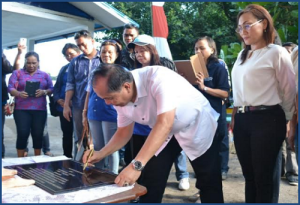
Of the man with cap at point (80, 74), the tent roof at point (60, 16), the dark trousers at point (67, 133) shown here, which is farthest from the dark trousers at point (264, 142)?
the tent roof at point (60, 16)

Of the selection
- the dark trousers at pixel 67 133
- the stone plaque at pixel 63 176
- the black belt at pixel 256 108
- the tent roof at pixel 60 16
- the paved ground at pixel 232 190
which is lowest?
the paved ground at pixel 232 190

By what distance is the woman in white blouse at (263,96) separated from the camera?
6.40ft

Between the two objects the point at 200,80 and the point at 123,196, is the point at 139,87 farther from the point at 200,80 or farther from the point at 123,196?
the point at 200,80

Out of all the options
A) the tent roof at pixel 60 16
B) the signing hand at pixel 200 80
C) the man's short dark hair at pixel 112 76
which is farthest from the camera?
the tent roof at pixel 60 16

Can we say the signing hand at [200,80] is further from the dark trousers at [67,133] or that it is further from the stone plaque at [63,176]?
the dark trousers at [67,133]

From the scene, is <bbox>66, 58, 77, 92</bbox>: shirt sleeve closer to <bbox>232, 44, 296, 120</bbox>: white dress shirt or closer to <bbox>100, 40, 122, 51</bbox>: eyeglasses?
<bbox>100, 40, 122, 51</bbox>: eyeglasses

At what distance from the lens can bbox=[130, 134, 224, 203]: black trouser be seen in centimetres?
195

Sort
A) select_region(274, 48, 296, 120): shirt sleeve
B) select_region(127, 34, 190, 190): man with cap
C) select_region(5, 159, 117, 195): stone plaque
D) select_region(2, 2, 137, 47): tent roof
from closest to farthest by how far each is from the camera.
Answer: select_region(5, 159, 117, 195): stone plaque
select_region(274, 48, 296, 120): shirt sleeve
select_region(127, 34, 190, 190): man with cap
select_region(2, 2, 137, 47): tent roof

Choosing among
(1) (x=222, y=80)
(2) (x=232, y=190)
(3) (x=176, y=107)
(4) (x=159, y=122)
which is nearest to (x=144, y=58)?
(1) (x=222, y=80)

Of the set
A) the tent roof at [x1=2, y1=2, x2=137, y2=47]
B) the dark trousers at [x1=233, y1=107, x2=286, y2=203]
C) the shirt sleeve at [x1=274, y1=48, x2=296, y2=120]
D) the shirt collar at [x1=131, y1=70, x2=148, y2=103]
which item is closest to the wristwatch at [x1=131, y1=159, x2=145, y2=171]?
the shirt collar at [x1=131, y1=70, x2=148, y2=103]

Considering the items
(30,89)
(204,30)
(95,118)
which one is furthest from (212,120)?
(204,30)

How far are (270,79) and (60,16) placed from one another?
166 inches

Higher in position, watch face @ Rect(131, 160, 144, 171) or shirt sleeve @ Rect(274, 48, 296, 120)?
shirt sleeve @ Rect(274, 48, 296, 120)

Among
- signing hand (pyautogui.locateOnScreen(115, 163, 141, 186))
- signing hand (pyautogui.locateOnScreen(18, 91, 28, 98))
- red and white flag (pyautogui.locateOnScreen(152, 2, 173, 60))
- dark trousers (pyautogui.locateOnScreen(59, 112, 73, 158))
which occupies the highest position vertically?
red and white flag (pyautogui.locateOnScreen(152, 2, 173, 60))
